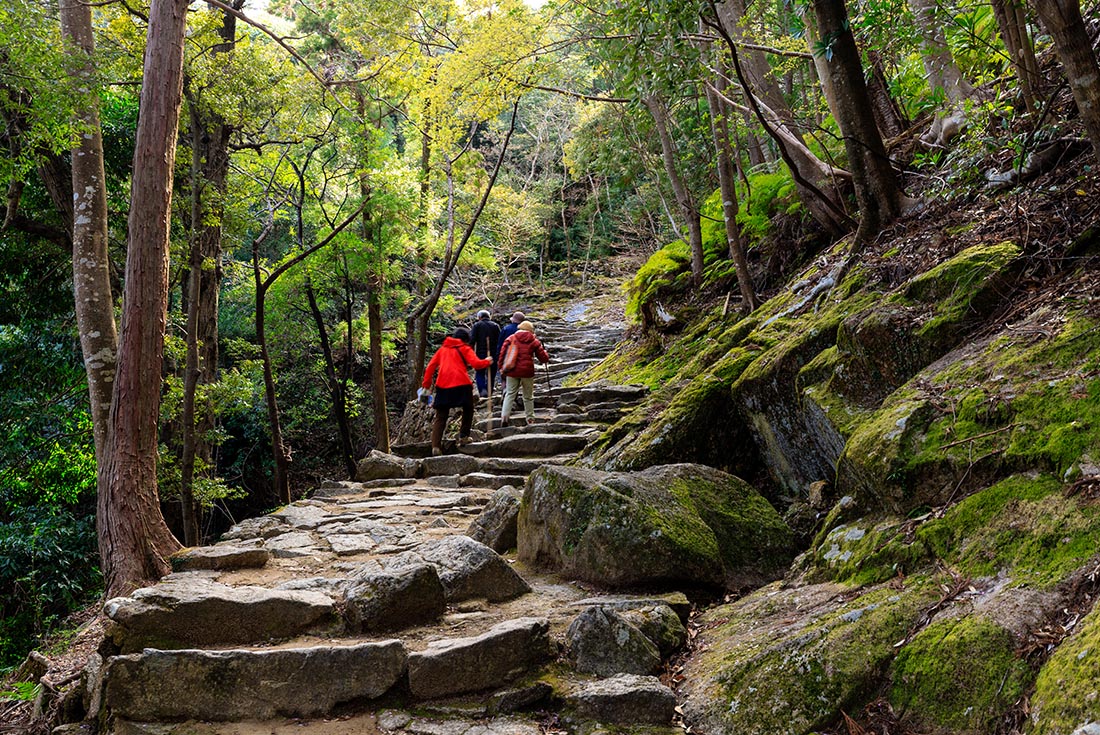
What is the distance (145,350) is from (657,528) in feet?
15.0

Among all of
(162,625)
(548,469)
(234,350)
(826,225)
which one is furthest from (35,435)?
(826,225)

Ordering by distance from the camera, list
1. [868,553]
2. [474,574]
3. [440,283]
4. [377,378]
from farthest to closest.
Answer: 1. [440,283]
2. [377,378]
3. [474,574]
4. [868,553]

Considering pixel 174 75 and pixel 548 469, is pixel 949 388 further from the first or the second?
pixel 174 75

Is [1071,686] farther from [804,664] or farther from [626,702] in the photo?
[626,702]

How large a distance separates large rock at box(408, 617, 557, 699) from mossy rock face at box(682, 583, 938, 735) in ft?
2.72

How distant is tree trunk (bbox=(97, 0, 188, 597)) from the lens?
554 cm

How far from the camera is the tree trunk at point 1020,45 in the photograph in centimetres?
433

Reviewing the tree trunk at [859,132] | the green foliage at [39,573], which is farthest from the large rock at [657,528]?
the green foliage at [39,573]

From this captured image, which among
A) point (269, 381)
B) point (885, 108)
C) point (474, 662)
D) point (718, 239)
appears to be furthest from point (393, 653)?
point (718, 239)

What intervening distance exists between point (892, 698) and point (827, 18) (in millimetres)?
5016

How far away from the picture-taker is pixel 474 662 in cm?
335

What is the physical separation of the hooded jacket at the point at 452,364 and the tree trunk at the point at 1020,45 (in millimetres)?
6742

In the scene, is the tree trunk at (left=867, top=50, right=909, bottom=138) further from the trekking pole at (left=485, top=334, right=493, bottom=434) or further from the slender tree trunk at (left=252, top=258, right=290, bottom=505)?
the slender tree trunk at (left=252, top=258, right=290, bottom=505)

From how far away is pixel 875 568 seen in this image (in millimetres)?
3131
